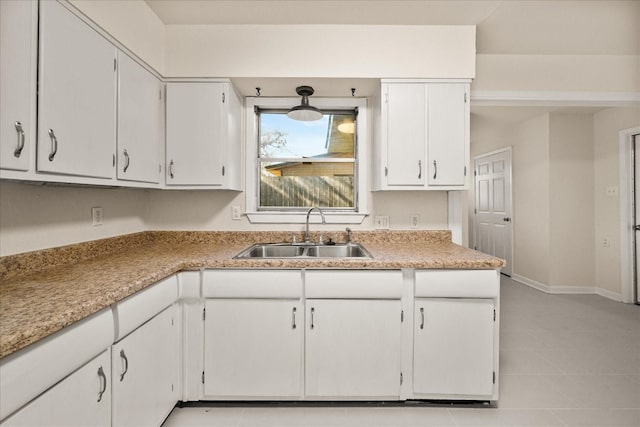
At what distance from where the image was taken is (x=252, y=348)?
183 centimetres

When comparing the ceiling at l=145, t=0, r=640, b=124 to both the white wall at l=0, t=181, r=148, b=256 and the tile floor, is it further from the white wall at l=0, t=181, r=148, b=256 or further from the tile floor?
the tile floor

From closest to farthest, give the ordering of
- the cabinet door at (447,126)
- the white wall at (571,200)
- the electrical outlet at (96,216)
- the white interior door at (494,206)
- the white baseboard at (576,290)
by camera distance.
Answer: the electrical outlet at (96,216) < the cabinet door at (447,126) < the white baseboard at (576,290) < the white wall at (571,200) < the white interior door at (494,206)

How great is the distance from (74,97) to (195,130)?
0.84 m

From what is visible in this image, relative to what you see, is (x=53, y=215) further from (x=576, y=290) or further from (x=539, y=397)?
(x=576, y=290)

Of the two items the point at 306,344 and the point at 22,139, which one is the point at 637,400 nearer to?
the point at 306,344

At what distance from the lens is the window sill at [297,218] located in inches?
102

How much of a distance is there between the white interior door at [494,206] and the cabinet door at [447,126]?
3512 mm

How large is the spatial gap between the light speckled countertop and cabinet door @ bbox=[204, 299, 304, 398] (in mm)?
254

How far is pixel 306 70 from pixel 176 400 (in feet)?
7.33

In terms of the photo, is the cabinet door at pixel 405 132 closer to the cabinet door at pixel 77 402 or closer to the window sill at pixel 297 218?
the window sill at pixel 297 218

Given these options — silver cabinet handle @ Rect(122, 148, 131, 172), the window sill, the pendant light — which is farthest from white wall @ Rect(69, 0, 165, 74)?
the window sill

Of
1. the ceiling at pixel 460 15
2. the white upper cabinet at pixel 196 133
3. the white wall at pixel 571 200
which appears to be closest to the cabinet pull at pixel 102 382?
the white upper cabinet at pixel 196 133

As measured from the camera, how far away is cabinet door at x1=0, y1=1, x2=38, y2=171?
3.65ft

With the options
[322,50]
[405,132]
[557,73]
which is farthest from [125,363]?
[557,73]
